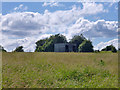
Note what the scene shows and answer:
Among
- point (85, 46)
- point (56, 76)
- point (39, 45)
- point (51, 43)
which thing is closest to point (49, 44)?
point (51, 43)

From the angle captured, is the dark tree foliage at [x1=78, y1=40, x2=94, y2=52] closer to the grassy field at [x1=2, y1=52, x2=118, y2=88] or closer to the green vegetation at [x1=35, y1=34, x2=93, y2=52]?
the green vegetation at [x1=35, y1=34, x2=93, y2=52]

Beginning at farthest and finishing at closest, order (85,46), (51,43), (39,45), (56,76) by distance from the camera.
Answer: (85,46) → (39,45) → (51,43) → (56,76)

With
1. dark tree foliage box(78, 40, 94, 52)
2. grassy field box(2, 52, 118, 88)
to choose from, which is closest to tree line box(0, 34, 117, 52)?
dark tree foliage box(78, 40, 94, 52)

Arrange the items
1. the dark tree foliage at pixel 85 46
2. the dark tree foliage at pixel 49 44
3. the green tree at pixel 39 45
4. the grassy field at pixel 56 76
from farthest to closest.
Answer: the dark tree foliage at pixel 85 46 → the green tree at pixel 39 45 → the dark tree foliage at pixel 49 44 → the grassy field at pixel 56 76

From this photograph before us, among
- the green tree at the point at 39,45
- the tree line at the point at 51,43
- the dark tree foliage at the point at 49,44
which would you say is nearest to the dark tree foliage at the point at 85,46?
the tree line at the point at 51,43

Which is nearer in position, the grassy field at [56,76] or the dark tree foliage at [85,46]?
the grassy field at [56,76]

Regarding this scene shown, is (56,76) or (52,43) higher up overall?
(52,43)

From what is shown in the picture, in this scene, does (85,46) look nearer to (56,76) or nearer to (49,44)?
(49,44)

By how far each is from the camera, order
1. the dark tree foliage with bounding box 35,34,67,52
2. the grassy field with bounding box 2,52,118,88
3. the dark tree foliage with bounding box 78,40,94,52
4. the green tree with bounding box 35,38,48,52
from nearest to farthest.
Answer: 1. the grassy field with bounding box 2,52,118,88
2. the dark tree foliage with bounding box 35,34,67,52
3. the green tree with bounding box 35,38,48,52
4. the dark tree foliage with bounding box 78,40,94,52

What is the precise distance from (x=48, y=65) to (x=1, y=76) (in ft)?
10.8

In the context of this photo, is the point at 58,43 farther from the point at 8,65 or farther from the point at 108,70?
the point at 108,70

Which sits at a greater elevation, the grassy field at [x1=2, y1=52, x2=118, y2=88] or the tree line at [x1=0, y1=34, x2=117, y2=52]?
the tree line at [x1=0, y1=34, x2=117, y2=52]

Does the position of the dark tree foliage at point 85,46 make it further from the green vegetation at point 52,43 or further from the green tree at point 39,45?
the green tree at point 39,45

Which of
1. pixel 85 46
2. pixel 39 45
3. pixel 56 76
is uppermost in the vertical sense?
pixel 39 45
